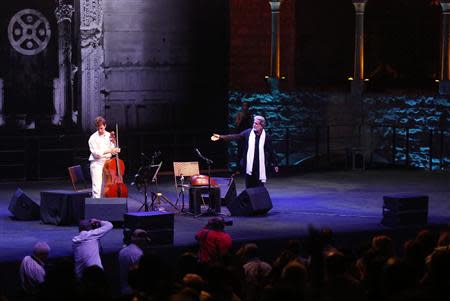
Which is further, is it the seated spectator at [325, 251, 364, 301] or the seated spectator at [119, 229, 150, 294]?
the seated spectator at [119, 229, 150, 294]

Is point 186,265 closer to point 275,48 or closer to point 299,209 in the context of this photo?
point 299,209

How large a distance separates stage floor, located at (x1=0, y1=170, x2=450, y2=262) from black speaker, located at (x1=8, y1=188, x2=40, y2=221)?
16 cm

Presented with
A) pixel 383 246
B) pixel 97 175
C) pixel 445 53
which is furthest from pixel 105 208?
pixel 445 53

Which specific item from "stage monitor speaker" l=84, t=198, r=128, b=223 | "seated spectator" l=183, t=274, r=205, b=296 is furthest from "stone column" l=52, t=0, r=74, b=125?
"seated spectator" l=183, t=274, r=205, b=296

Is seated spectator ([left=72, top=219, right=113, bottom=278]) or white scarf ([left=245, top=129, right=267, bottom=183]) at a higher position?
white scarf ([left=245, top=129, right=267, bottom=183])

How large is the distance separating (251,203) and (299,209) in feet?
3.95

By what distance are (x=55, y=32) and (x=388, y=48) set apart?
27.4 ft

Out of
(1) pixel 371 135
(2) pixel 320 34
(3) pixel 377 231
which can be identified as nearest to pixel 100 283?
(3) pixel 377 231

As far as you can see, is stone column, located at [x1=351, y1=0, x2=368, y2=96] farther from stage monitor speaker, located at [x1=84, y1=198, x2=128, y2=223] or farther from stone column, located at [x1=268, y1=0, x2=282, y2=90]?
stage monitor speaker, located at [x1=84, y1=198, x2=128, y2=223]

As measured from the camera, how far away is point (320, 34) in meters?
24.8

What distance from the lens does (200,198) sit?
1568 cm

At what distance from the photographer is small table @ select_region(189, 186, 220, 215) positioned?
1558cm

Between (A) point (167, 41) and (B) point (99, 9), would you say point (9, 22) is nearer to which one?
(B) point (99, 9)

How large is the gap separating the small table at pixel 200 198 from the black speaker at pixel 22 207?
2.34 meters
